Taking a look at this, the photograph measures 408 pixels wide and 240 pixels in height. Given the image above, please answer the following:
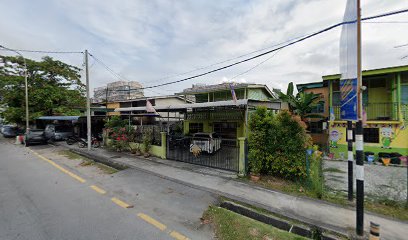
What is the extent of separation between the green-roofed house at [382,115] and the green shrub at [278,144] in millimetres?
5962

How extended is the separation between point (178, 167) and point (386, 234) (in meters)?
6.59

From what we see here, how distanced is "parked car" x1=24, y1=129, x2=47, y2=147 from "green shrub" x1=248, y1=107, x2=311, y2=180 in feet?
58.4

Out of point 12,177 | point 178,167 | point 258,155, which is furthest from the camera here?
point 178,167

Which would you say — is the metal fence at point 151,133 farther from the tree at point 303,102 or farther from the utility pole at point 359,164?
the tree at point 303,102

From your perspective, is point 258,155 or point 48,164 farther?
point 48,164

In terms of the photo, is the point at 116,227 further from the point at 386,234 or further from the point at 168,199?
the point at 386,234

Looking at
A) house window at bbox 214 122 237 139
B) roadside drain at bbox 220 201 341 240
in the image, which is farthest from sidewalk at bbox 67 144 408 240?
house window at bbox 214 122 237 139

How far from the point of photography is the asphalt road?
3.44m

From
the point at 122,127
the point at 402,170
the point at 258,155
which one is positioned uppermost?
the point at 122,127

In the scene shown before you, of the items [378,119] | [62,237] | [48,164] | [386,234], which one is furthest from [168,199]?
[378,119]

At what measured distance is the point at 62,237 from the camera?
326 centimetres

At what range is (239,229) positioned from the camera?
3.45 meters

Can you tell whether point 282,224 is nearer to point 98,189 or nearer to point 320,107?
point 98,189

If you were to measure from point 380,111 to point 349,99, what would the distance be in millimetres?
10880
